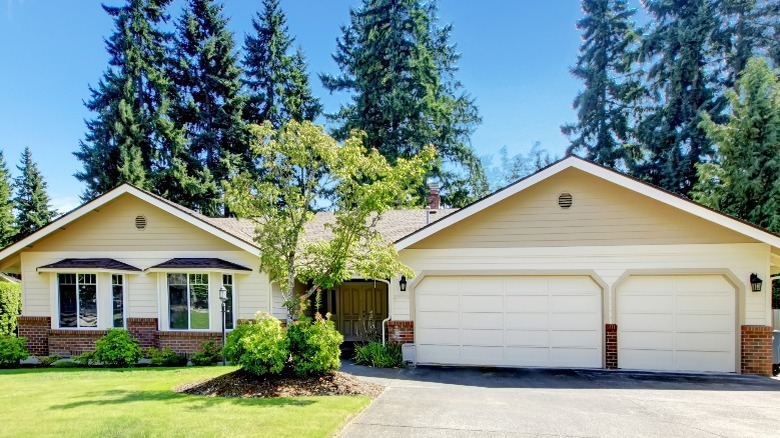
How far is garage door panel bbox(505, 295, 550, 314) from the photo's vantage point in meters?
10.5

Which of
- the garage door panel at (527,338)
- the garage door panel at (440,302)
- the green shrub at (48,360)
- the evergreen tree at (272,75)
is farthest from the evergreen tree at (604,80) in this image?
the green shrub at (48,360)

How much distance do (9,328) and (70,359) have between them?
18.0ft

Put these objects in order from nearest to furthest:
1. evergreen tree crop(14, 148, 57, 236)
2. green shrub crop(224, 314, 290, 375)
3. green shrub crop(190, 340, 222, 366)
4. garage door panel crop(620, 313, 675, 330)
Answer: green shrub crop(224, 314, 290, 375) → garage door panel crop(620, 313, 675, 330) → green shrub crop(190, 340, 222, 366) → evergreen tree crop(14, 148, 57, 236)

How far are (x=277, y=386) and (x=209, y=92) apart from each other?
84.2 feet

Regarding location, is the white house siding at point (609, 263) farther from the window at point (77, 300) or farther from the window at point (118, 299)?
the window at point (77, 300)

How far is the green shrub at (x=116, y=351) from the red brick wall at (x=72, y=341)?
135cm

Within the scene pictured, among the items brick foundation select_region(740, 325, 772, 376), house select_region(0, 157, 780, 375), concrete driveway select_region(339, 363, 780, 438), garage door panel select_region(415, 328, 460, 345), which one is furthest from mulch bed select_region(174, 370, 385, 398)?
brick foundation select_region(740, 325, 772, 376)

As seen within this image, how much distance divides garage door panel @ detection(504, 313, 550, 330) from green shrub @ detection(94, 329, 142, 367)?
31.5 feet

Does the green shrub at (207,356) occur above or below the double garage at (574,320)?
below

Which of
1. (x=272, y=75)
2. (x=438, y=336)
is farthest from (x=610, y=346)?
(x=272, y=75)

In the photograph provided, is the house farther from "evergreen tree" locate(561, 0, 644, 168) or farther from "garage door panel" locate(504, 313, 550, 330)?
"evergreen tree" locate(561, 0, 644, 168)

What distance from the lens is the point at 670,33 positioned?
2397cm

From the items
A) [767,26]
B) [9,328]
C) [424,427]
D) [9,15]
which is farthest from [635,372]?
[767,26]

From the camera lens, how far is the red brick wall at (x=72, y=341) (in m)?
12.2
